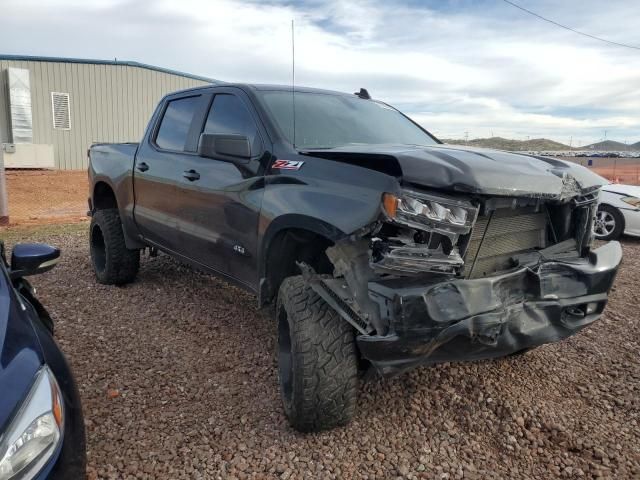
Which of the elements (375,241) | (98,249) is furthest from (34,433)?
(98,249)

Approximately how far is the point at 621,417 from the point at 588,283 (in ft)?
2.95

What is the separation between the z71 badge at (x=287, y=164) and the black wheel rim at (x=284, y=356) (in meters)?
0.79

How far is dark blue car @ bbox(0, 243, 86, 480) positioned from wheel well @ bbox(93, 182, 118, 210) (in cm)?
366

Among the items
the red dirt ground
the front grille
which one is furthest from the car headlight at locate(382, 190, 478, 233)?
the red dirt ground

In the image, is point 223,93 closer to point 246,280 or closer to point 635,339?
point 246,280

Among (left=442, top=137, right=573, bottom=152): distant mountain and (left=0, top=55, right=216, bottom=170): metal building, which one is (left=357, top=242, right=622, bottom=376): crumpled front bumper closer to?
(left=442, top=137, right=573, bottom=152): distant mountain

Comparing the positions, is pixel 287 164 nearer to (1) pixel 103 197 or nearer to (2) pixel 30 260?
(2) pixel 30 260

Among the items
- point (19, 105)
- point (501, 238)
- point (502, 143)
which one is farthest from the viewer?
point (502, 143)

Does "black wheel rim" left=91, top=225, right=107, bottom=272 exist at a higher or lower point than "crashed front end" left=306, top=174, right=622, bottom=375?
lower

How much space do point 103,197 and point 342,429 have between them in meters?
3.91

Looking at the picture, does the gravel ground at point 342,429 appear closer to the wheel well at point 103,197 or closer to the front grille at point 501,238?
the front grille at point 501,238

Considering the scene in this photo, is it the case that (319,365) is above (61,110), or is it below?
below

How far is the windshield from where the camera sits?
3490 mm

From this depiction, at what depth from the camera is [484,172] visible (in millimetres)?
2410
